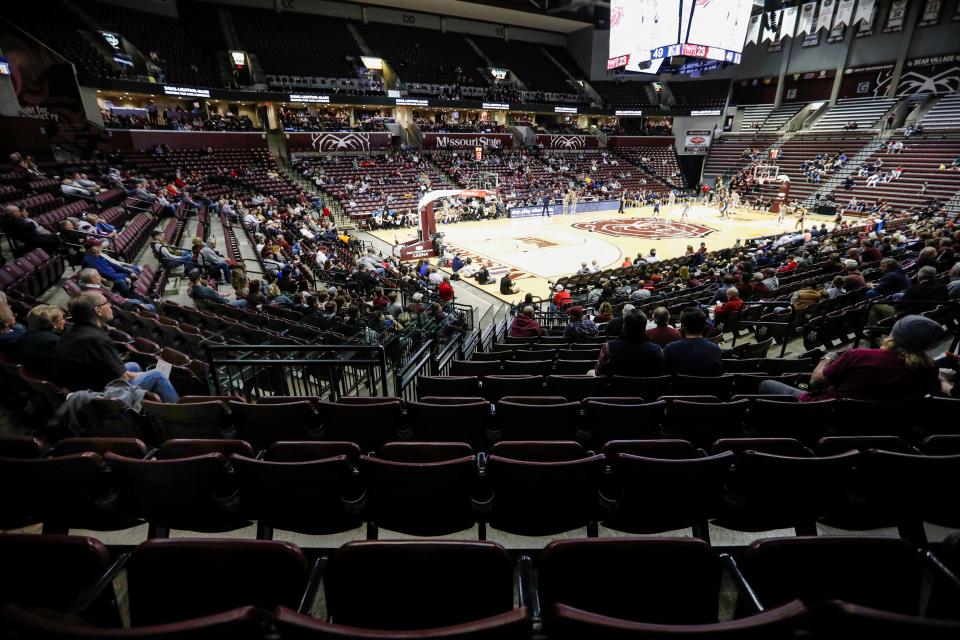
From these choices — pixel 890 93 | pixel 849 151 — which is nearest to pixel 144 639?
pixel 849 151

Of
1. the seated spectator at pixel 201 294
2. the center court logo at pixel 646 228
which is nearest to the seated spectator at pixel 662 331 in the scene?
the seated spectator at pixel 201 294

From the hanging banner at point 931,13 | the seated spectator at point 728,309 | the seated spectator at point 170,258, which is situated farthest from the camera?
the hanging banner at point 931,13

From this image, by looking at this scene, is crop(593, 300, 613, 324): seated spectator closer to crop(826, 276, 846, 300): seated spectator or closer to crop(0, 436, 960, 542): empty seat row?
crop(826, 276, 846, 300): seated spectator

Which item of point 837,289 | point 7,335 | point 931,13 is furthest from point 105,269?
point 931,13

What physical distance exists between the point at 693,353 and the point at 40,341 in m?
6.08

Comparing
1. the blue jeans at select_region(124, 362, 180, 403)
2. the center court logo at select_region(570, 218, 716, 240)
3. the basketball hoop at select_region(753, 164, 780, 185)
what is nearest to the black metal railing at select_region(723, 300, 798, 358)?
the blue jeans at select_region(124, 362, 180, 403)

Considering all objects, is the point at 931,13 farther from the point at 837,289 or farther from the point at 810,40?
the point at 837,289

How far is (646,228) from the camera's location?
1067 inches

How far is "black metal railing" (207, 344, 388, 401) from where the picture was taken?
4.34 m

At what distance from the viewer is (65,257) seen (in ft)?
30.6

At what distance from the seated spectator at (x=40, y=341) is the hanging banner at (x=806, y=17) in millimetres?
51531

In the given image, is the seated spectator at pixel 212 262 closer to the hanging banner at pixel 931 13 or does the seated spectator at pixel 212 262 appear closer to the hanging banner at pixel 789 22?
the hanging banner at pixel 789 22

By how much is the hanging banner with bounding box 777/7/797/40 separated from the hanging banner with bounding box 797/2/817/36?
1.70 feet

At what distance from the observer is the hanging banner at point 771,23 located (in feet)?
130
